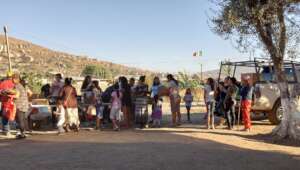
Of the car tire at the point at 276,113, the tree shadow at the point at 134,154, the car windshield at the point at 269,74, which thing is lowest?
the tree shadow at the point at 134,154

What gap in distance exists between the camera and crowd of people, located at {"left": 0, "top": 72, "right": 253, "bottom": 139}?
12618 mm

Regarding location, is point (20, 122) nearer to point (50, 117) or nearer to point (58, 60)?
point (50, 117)

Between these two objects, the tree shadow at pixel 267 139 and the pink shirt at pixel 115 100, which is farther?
the pink shirt at pixel 115 100

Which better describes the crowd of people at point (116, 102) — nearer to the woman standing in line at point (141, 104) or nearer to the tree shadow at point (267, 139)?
the woman standing in line at point (141, 104)

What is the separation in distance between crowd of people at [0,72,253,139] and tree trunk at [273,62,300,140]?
1.70 metres

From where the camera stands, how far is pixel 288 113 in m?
11.8

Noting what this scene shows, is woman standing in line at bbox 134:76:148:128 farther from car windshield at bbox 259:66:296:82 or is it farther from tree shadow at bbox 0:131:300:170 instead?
car windshield at bbox 259:66:296:82

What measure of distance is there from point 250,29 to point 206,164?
4.74m

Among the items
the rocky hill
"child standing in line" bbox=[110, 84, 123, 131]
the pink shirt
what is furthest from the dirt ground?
the rocky hill

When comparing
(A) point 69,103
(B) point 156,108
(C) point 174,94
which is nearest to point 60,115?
(A) point 69,103

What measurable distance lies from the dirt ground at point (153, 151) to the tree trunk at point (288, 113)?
34 centimetres

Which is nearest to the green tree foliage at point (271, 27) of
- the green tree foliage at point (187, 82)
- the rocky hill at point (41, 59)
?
the green tree foliage at point (187, 82)

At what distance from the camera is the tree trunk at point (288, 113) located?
38.4 ft

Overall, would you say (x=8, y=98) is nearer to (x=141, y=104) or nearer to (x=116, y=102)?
(x=116, y=102)
